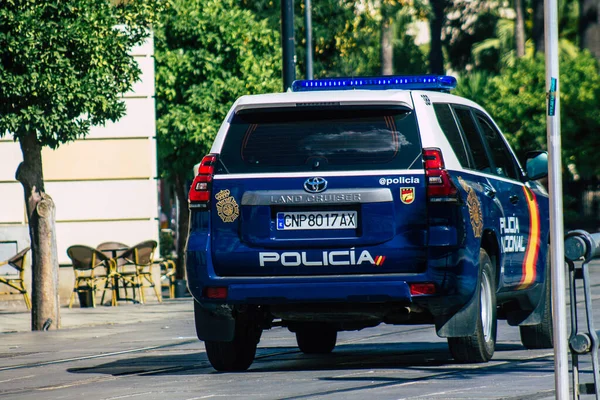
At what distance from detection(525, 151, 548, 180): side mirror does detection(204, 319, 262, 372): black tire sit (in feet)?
7.88

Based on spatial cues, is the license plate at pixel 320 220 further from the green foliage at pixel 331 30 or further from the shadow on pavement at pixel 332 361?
the green foliage at pixel 331 30

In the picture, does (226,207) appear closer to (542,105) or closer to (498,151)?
(498,151)

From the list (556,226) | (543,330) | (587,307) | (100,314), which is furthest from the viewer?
(100,314)

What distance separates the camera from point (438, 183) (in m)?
8.89

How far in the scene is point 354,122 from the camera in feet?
30.1

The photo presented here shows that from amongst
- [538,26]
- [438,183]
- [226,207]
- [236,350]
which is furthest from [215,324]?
[538,26]

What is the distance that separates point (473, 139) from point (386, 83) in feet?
2.69

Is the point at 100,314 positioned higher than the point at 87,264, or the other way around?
the point at 87,264

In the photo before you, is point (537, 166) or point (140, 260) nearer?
point (537, 166)

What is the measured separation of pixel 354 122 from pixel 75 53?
723 centimetres

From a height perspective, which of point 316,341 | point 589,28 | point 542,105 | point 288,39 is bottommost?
point 316,341

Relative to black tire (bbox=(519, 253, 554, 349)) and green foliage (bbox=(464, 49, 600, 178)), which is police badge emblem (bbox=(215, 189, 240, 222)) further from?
green foliage (bbox=(464, 49, 600, 178))

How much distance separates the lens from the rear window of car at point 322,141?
29.7ft

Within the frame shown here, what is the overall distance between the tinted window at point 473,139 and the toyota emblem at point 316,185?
1306mm
